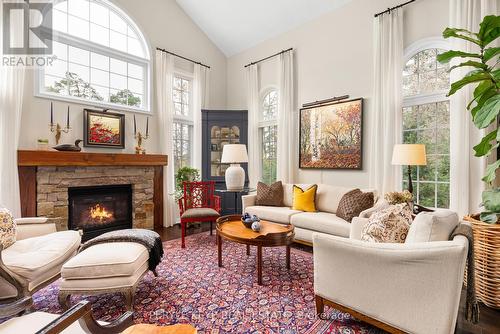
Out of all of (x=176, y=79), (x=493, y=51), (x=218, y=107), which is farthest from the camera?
(x=218, y=107)

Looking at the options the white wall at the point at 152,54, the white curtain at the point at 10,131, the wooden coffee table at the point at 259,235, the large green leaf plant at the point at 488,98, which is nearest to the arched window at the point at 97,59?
the white wall at the point at 152,54

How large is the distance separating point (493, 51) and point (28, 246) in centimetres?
432

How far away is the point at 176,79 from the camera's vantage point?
515 centimetres

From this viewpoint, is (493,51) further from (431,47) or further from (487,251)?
(487,251)

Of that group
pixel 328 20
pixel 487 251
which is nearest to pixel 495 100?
pixel 487 251

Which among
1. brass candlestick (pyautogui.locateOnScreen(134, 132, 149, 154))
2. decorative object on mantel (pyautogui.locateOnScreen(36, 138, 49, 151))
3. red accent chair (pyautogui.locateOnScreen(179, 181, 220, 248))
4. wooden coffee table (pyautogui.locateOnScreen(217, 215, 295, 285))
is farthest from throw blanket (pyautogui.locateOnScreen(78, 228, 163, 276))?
brass candlestick (pyautogui.locateOnScreen(134, 132, 149, 154))

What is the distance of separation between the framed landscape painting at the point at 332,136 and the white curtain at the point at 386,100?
289mm

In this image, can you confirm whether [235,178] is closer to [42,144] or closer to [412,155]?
[412,155]

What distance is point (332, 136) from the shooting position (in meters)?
4.13

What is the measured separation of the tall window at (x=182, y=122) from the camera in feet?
16.9

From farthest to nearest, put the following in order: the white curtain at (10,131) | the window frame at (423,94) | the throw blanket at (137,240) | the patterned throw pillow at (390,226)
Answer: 1. the window frame at (423,94)
2. the white curtain at (10,131)
3. the throw blanket at (137,240)
4. the patterned throw pillow at (390,226)

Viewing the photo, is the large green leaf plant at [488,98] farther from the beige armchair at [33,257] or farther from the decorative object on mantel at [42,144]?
the decorative object on mantel at [42,144]

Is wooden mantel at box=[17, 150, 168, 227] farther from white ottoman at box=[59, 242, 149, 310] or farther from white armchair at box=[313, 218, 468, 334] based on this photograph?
white armchair at box=[313, 218, 468, 334]

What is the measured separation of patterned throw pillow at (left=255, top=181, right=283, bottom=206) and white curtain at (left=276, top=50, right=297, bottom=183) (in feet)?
1.53
